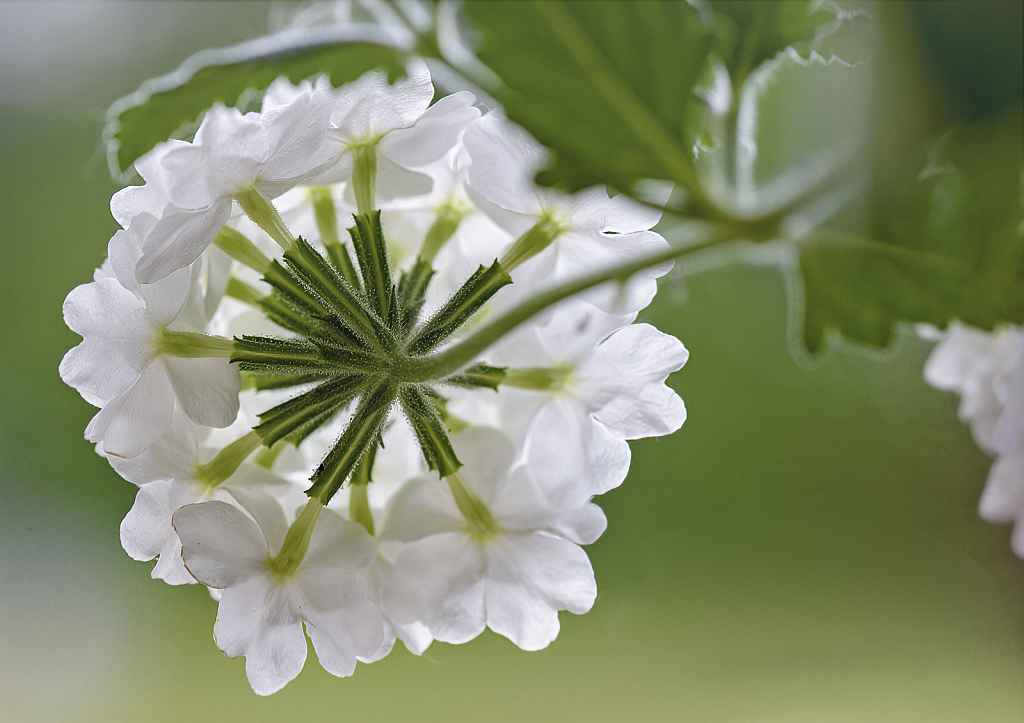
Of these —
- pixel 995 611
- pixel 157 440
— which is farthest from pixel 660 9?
pixel 995 611

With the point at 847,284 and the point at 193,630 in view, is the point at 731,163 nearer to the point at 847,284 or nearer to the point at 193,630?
the point at 847,284

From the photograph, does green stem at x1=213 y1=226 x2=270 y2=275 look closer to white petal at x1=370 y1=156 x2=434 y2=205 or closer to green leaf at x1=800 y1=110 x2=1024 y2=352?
white petal at x1=370 y1=156 x2=434 y2=205

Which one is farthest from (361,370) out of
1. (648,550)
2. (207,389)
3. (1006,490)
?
(648,550)

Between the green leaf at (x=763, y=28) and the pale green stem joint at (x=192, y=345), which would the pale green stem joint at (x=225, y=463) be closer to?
the pale green stem joint at (x=192, y=345)

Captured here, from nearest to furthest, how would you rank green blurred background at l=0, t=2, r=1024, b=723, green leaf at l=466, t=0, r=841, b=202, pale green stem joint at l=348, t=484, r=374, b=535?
green leaf at l=466, t=0, r=841, b=202 → pale green stem joint at l=348, t=484, r=374, b=535 → green blurred background at l=0, t=2, r=1024, b=723

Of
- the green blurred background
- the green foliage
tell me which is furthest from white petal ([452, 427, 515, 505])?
the green blurred background

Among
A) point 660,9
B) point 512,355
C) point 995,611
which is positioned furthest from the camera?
point 995,611

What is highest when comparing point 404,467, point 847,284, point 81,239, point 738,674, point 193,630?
point 847,284
